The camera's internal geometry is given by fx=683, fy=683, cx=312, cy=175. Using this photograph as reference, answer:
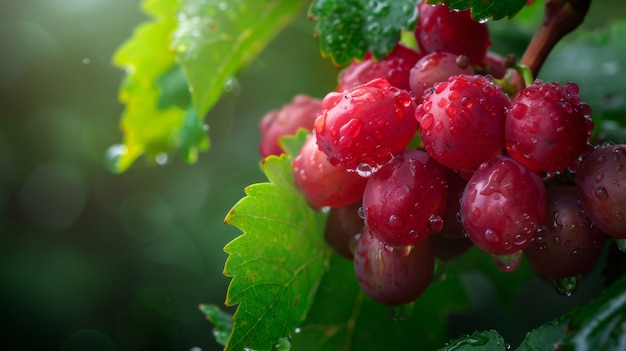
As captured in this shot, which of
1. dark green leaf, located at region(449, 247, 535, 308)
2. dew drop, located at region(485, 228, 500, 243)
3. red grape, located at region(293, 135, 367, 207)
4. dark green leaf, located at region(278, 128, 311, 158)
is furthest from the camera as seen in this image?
dark green leaf, located at region(449, 247, 535, 308)

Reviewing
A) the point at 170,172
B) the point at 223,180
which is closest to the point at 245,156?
the point at 223,180

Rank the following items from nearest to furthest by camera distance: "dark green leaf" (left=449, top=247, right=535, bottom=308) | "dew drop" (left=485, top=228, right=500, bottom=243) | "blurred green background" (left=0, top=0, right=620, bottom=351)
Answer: "dew drop" (left=485, top=228, right=500, bottom=243)
"dark green leaf" (left=449, top=247, right=535, bottom=308)
"blurred green background" (left=0, top=0, right=620, bottom=351)

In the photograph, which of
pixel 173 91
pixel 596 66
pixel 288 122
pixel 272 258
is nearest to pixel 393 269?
pixel 272 258

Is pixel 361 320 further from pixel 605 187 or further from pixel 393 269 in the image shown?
pixel 605 187

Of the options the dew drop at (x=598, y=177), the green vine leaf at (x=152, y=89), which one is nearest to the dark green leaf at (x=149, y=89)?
the green vine leaf at (x=152, y=89)

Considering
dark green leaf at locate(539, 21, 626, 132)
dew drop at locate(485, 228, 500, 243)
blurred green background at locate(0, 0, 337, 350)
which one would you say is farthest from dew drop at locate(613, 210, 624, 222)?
blurred green background at locate(0, 0, 337, 350)

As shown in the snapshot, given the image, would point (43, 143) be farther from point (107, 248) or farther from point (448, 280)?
point (448, 280)

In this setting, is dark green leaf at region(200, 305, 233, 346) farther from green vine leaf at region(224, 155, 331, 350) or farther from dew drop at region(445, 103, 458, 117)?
dew drop at region(445, 103, 458, 117)
